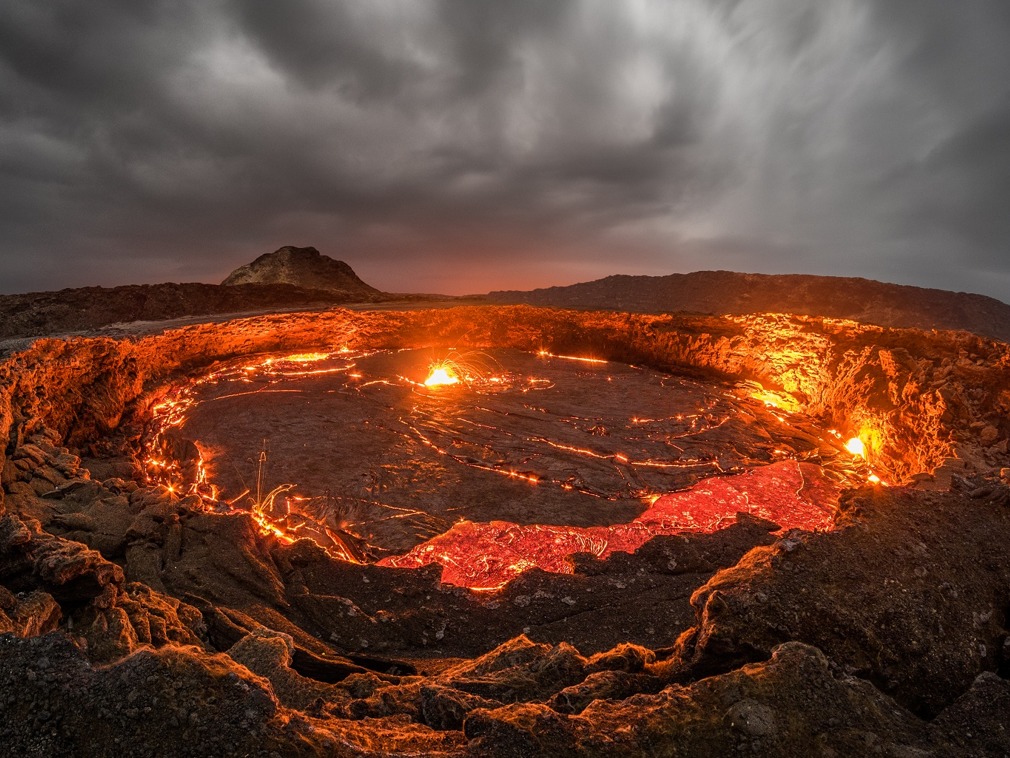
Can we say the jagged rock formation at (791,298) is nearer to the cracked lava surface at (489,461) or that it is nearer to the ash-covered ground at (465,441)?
the ash-covered ground at (465,441)

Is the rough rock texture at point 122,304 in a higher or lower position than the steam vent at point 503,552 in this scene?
higher

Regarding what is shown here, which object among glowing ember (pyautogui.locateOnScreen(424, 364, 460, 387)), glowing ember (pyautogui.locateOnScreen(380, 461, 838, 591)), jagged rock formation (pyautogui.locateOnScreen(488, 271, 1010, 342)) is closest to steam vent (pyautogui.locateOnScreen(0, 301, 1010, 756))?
glowing ember (pyautogui.locateOnScreen(380, 461, 838, 591))

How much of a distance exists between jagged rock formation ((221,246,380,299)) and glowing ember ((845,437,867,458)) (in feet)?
90.5

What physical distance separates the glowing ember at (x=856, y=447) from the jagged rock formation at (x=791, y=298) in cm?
1194

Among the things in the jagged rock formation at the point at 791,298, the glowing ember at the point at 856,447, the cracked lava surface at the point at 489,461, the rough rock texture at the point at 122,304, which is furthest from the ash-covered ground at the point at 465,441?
the jagged rock formation at the point at 791,298

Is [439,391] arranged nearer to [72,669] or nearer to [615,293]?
[72,669]

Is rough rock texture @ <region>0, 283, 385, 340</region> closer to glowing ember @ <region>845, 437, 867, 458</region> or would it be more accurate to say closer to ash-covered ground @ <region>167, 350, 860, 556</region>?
ash-covered ground @ <region>167, 350, 860, 556</region>

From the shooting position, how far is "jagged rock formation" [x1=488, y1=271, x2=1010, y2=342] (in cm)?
2667

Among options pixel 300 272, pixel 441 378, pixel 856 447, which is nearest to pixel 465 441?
pixel 441 378

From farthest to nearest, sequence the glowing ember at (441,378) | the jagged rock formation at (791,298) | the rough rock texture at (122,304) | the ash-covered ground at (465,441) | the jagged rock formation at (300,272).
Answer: the jagged rock formation at (300,272), the jagged rock formation at (791,298), the rough rock texture at (122,304), the glowing ember at (441,378), the ash-covered ground at (465,441)

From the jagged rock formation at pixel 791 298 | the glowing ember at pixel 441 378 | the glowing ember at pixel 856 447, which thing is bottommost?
the glowing ember at pixel 856 447

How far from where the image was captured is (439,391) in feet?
47.3

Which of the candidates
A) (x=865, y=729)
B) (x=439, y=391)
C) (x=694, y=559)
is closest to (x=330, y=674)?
(x=865, y=729)

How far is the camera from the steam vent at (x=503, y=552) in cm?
227
